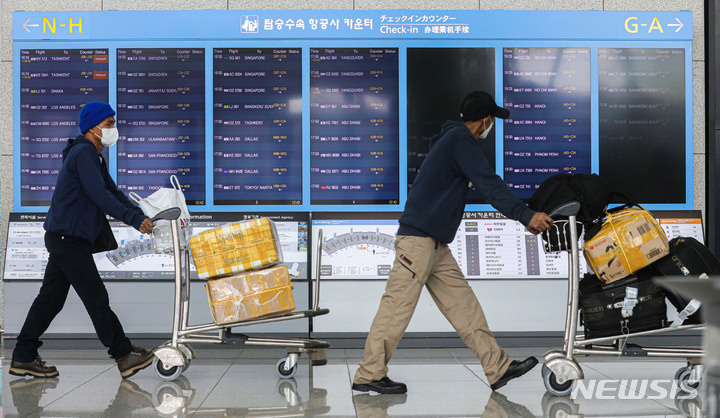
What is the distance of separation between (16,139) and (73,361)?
2.01 meters

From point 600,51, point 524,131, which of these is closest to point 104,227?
point 524,131

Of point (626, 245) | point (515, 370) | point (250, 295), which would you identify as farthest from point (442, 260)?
point (250, 295)

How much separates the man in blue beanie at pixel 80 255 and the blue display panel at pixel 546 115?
3.16 meters

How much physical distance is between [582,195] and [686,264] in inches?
24.8

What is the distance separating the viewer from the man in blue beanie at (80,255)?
416 cm

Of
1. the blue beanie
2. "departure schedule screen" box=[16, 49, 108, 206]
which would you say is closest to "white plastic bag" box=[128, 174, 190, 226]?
the blue beanie

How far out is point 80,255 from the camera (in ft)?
13.9

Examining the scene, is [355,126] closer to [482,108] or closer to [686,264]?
[482,108]

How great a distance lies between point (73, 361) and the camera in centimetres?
491

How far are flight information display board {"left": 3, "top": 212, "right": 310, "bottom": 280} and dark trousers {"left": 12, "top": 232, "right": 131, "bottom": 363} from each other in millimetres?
1153

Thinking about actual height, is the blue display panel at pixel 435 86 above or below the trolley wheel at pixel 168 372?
above

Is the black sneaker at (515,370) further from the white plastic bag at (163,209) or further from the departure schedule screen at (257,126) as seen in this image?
the departure schedule screen at (257,126)

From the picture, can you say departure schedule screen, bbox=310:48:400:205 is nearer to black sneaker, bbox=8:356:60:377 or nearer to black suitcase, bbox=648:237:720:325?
black sneaker, bbox=8:356:60:377

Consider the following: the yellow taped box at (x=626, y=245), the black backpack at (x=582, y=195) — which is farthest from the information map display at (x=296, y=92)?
the yellow taped box at (x=626, y=245)
